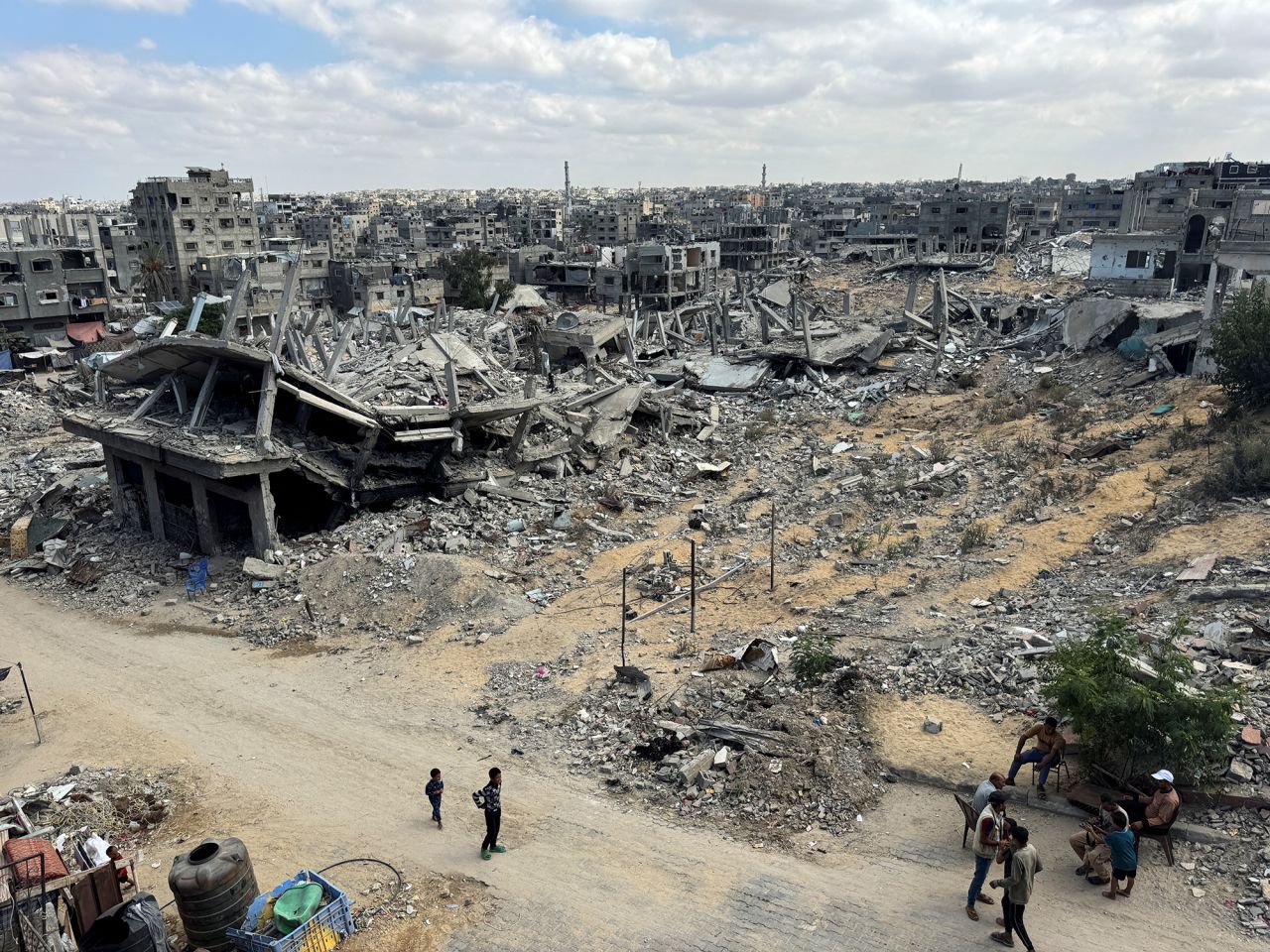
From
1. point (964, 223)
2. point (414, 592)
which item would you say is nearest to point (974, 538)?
point (414, 592)

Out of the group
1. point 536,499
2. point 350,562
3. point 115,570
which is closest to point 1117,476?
point 536,499

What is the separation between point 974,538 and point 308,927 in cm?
1100

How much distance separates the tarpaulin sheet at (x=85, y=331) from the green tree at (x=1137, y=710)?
45432 mm

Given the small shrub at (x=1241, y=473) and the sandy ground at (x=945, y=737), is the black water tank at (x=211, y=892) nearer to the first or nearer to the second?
the sandy ground at (x=945, y=737)

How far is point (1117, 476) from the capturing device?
1564 centimetres

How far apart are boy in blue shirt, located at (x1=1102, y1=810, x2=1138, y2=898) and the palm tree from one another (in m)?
58.6

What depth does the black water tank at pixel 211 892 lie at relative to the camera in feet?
21.2

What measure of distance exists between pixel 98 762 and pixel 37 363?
35.1 metres

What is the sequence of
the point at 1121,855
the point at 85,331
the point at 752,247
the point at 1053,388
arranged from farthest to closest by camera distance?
the point at 752,247, the point at 85,331, the point at 1053,388, the point at 1121,855

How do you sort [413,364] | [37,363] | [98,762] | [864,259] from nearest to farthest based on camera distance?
[98,762] < [413,364] < [37,363] < [864,259]

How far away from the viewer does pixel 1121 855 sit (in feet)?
20.2

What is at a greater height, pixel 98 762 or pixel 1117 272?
pixel 1117 272

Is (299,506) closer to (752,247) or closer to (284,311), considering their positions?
(284,311)

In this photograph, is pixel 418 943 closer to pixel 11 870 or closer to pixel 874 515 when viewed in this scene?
pixel 11 870
